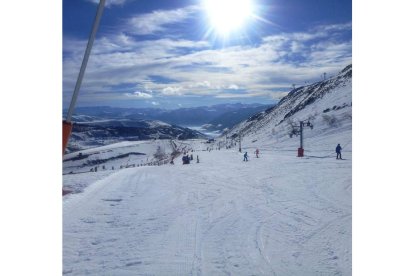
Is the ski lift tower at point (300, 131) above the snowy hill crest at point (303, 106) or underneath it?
underneath

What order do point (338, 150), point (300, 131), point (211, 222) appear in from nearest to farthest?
point (211, 222) → point (338, 150) → point (300, 131)

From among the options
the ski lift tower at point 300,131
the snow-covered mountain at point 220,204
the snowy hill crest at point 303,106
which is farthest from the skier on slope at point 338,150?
the ski lift tower at point 300,131

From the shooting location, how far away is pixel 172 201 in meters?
2.60

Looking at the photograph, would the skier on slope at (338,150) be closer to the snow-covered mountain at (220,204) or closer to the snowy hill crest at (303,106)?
the snow-covered mountain at (220,204)

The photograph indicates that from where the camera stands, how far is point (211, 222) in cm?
240

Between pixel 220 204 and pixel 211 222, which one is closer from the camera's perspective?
pixel 211 222

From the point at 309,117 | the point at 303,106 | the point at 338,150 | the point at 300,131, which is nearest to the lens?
the point at 338,150

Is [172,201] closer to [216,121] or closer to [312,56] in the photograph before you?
[216,121]

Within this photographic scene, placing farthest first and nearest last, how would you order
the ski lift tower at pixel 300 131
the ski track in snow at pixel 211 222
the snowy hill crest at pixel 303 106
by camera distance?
the ski lift tower at pixel 300 131, the snowy hill crest at pixel 303 106, the ski track in snow at pixel 211 222

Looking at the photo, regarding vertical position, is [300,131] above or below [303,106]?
below

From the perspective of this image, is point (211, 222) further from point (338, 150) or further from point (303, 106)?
point (303, 106)

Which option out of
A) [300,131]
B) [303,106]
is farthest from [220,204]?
[300,131]

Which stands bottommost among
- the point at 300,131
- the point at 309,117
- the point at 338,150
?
the point at 338,150

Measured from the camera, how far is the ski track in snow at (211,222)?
2041 mm
